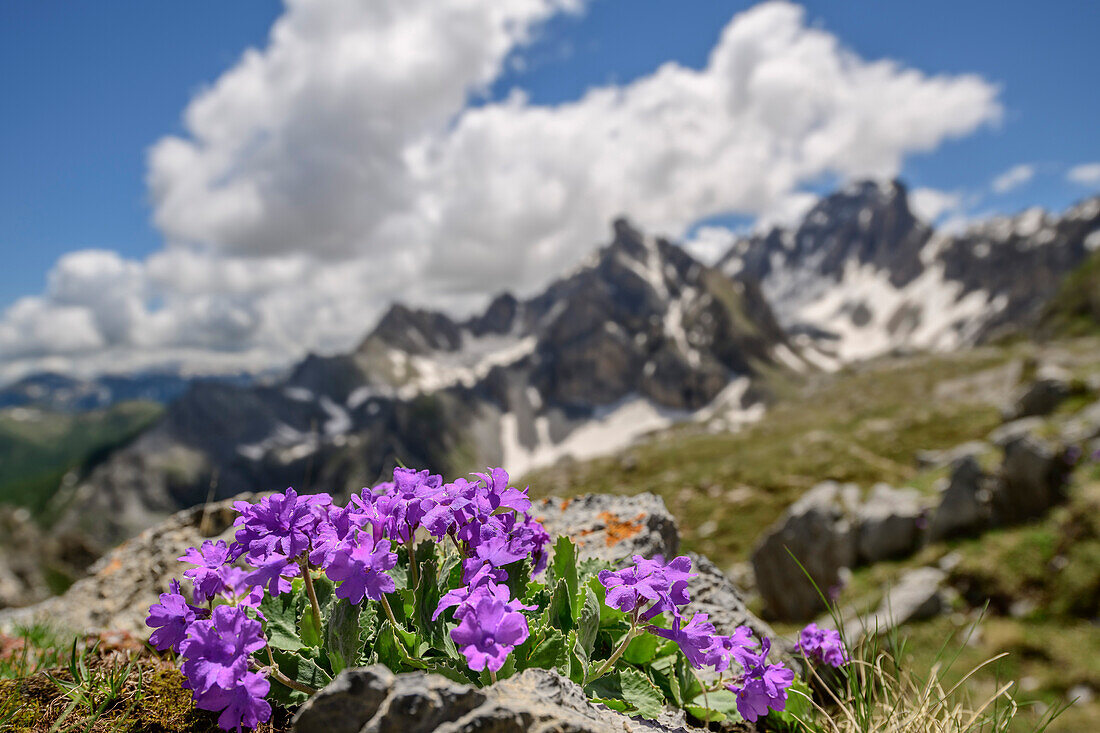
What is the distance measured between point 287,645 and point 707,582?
10.7 ft

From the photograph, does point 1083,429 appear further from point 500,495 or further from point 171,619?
point 171,619

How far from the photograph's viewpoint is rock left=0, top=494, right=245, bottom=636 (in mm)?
5613

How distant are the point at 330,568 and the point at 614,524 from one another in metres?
3.16

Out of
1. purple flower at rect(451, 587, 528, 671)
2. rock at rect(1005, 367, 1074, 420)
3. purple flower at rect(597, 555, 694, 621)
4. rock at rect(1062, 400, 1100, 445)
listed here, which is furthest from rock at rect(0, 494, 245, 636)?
rock at rect(1005, 367, 1074, 420)

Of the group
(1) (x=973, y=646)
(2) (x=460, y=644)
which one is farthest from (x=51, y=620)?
(1) (x=973, y=646)

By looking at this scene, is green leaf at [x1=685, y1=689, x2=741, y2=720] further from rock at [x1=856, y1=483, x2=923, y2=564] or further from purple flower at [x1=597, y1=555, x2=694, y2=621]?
rock at [x1=856, y1=483, x2=923, y2=564]

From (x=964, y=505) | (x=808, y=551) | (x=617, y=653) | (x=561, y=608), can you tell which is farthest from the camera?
(x=808, y=551)

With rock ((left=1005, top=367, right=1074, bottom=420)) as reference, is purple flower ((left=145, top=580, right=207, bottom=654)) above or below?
above

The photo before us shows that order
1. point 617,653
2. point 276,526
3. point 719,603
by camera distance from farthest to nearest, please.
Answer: point 719,603
point 617,653
point 276,526

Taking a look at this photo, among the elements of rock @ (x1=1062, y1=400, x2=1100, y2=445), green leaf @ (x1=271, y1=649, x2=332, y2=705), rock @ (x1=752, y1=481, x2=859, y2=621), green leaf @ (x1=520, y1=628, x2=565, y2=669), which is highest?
green leaf @ (x1=271, y1=649, x2=332, y2=705)

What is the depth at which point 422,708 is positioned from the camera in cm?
205

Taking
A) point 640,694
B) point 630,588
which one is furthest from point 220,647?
point 640,694

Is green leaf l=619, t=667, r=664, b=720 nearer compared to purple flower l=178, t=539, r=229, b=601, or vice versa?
purple flower l=178, t=539, r=229, b=601

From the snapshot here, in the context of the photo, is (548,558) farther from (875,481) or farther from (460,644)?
Answer: (875,481)
